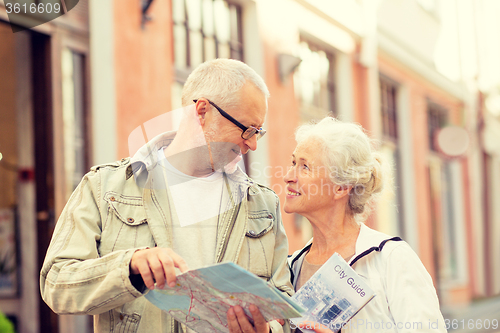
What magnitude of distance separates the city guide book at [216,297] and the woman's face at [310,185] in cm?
71

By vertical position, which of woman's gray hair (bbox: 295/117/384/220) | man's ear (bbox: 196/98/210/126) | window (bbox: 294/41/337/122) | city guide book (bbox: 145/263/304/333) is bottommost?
city guide book (bbox: 145/263/304/333)

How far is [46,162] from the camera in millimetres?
4051

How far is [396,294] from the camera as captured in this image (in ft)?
6.48

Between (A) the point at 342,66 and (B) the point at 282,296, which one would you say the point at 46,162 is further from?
(A) the point at 342,66

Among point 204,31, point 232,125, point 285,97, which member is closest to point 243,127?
point 232,125

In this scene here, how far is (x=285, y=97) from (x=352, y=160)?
12.9ft

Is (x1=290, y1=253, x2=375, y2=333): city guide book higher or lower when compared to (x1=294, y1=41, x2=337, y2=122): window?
lower

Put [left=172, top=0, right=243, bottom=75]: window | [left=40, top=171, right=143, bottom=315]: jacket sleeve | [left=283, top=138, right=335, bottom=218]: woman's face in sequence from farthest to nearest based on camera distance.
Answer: [left=172, top=0, right=243, bottom=75]: window
[left=283, top=138, right=335, bottom=218]: woman's face
[left=40, top=171, right=143, bottom=315]: jacket sleeve

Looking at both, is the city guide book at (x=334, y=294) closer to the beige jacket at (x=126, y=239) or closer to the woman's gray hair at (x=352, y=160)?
the beige jacket at (x=126, y=239)

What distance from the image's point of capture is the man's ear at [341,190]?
2.30 metres

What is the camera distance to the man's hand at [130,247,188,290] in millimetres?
1428

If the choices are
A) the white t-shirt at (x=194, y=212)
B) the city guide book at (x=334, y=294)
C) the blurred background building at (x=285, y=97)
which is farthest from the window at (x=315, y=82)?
the city guide book at (x=334, y=294)

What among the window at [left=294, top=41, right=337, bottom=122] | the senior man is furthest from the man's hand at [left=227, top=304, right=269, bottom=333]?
the window at [left=294, top=41, right=337, bottom=122]

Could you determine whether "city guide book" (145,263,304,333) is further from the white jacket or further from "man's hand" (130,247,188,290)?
the white jacket
